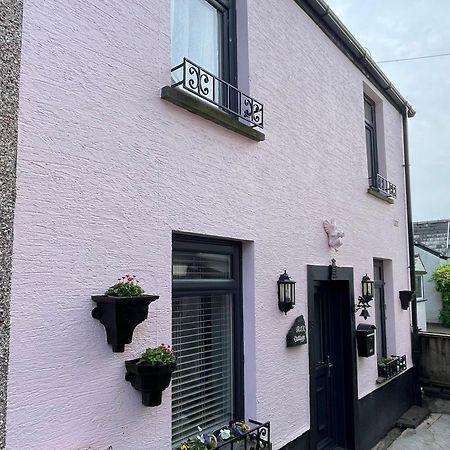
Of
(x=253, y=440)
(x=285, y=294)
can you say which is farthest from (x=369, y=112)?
(x=253, y=440)

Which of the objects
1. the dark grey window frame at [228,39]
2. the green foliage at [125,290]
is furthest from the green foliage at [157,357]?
the dark grey window frame at [228,39]

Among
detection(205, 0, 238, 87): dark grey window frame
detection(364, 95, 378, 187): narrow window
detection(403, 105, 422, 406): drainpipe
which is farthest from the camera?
detection(403, 105, 422, 406): drainpipe

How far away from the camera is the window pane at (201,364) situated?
3.03m

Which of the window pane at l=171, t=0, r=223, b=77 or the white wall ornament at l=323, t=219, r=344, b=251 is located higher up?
the window pane at l=171, t=0, r=223, b=77

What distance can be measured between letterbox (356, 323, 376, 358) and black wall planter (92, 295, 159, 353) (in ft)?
12.2

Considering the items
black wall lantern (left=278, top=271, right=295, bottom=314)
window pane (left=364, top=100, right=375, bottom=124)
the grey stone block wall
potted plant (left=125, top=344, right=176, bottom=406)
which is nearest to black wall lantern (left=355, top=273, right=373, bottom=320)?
black wall lantern (left=278, top=271, right=295, bottom=314)

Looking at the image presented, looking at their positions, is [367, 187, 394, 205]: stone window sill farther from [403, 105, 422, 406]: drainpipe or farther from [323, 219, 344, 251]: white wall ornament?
[323, 219, 344, 251]: white wall ornament

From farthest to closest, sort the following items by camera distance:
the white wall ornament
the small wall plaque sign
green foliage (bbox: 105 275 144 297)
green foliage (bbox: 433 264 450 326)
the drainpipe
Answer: green foliage (bbox: 433 264 450 326) → the drainpipe → the white wall ornament → the small wall plaque sign → green foliage (bbox: 105 275 144 297)

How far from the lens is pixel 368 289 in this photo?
5547 mm

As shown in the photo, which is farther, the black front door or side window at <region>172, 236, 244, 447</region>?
the black front door

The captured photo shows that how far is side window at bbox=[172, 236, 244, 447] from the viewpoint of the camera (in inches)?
120

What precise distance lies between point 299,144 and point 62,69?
2700 mm

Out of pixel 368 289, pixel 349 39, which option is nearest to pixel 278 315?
pixel 368 289

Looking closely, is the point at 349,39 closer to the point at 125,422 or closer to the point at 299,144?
the point at 299,144
